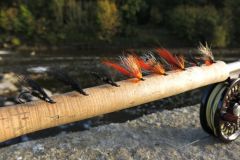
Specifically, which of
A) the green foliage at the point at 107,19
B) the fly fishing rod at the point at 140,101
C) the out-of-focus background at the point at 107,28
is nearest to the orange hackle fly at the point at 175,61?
the fly fishing rod at the point at 140,101

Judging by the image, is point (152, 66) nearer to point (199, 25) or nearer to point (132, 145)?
point (132, 145)

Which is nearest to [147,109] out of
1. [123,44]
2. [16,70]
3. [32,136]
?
[32,136]

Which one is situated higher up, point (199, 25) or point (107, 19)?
point (199, 25)

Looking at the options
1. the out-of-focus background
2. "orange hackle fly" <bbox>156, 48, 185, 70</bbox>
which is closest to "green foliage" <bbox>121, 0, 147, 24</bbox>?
the out-of-focus background

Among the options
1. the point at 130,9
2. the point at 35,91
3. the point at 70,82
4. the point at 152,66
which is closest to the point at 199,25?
the point at 130,9

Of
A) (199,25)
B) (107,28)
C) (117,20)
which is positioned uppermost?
(199,25)

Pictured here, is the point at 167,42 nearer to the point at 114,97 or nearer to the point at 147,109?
the point at 147,109

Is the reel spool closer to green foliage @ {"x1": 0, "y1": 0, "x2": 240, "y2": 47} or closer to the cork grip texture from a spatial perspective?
the cork grip texture
